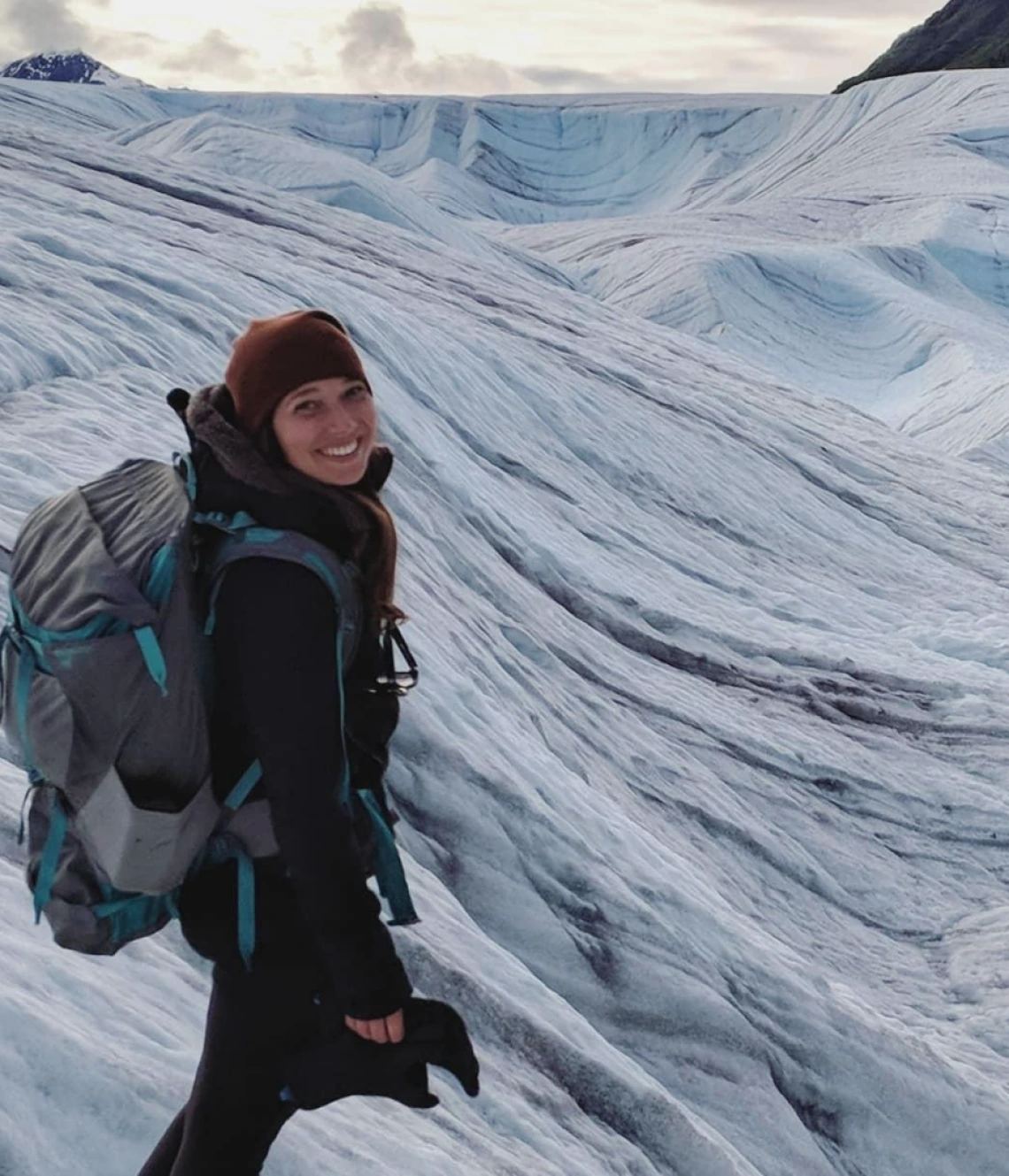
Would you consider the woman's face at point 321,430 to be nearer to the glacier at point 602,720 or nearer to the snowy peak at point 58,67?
the glacier at point 602,720

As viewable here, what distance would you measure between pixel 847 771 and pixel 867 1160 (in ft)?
12.1

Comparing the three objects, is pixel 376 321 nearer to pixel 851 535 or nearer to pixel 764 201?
pixel 851 535

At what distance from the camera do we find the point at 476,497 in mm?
9812

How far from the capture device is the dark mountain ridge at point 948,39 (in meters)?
73.4

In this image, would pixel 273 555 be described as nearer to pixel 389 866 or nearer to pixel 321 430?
pixel 321 430

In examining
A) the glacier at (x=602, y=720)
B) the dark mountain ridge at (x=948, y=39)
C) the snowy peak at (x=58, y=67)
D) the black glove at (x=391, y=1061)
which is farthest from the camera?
the snowy peak at (x=58, y=67)

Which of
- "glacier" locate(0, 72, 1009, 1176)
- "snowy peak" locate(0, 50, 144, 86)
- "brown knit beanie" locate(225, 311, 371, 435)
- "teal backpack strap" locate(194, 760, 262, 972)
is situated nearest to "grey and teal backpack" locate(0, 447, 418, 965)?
"teal backpack strap" locate(194, 760, 262, 972)

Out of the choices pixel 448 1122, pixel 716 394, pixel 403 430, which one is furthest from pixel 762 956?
pixel 716 394

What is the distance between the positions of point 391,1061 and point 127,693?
2.10 ft

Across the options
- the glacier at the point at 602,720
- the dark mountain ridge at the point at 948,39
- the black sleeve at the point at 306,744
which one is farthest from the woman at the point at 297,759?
the dark mountain ridge at the point at 948,39

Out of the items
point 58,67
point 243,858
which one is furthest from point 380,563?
point 58,67

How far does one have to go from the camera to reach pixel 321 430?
1.99 m

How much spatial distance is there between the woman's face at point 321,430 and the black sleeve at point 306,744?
0.79ft

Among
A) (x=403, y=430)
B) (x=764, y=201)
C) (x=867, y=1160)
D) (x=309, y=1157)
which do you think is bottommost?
(x=867, y=1160)
